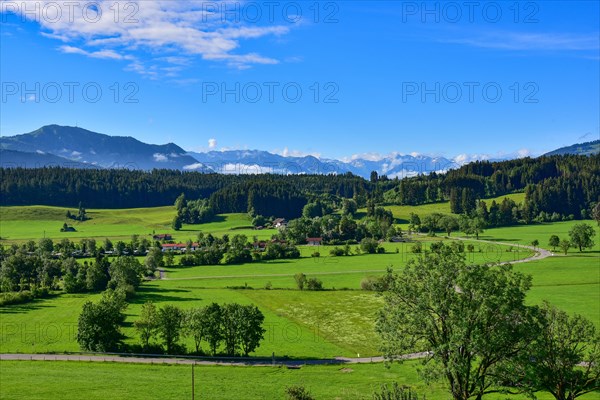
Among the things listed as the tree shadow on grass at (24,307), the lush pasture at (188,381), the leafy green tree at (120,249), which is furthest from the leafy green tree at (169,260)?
the lush pasture at (188,381)

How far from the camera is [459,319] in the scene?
104 feet

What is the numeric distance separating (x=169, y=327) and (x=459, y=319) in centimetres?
4167

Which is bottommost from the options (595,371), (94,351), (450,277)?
(94,351)

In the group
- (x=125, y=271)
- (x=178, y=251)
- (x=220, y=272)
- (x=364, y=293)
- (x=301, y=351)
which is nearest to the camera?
(x=301, y=351)

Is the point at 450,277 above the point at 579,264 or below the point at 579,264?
above

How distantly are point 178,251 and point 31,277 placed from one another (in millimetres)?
56199

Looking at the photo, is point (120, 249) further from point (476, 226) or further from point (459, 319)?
point (459, 319)

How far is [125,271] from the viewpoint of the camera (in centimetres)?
10462

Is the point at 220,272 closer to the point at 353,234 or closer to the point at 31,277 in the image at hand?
the point at 31,277

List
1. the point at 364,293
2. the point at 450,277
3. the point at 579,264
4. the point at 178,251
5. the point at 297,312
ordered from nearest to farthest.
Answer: the point at 450,277 → the point at 297,312 → the point at 364,293 → the point at 579,264 → the point at 178,251

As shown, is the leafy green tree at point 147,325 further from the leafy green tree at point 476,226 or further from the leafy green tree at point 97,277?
the leafy green tree at point 476,226

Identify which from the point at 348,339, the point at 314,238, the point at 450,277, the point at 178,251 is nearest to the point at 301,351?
the point at 348,339

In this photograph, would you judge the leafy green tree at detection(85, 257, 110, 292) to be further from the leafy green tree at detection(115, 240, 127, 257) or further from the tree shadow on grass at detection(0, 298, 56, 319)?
the leafy green tree at detection(115, 240, 127, 257)

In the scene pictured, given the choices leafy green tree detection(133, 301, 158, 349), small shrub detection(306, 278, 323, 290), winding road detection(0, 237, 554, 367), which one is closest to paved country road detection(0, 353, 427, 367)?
winding road detection(0, 237, 554, 367)
